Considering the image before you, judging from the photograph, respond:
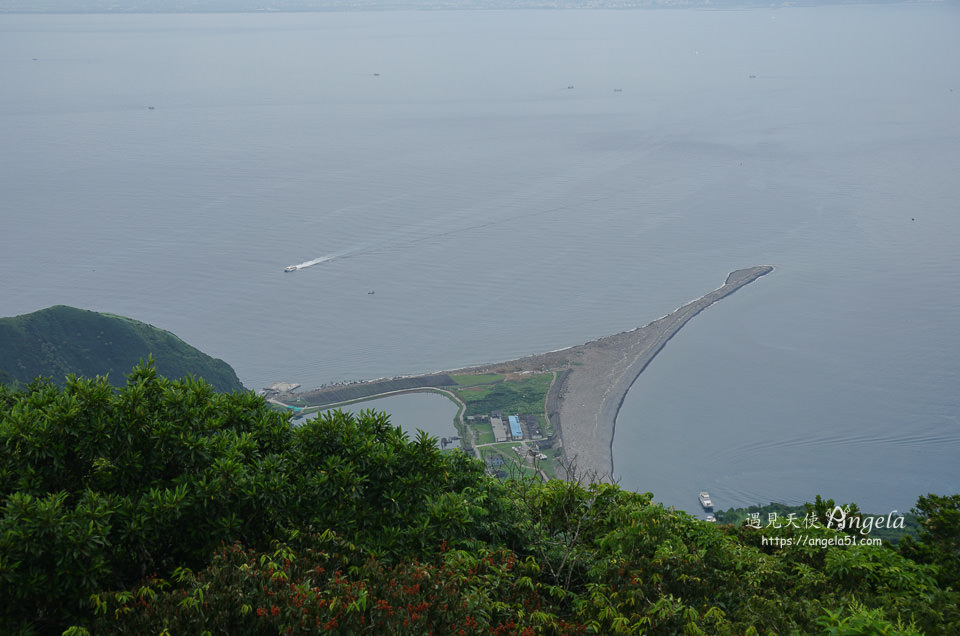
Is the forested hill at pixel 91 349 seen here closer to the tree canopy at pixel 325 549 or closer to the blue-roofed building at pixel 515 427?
the blue-roofed building at pixel 515 427

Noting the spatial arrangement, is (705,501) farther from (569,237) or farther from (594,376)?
(569,237)

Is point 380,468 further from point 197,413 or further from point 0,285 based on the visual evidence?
point 0,285

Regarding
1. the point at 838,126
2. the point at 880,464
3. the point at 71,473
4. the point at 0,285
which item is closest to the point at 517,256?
the point at 880,464

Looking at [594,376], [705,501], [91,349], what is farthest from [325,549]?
[91,349]

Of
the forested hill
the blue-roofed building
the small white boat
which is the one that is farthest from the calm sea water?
the blue-roofed building

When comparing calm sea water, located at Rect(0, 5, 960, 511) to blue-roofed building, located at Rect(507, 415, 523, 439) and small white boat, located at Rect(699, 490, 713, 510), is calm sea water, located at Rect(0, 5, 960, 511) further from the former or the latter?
blue-roofed building, located at Rect(507, 415, 523, 439)

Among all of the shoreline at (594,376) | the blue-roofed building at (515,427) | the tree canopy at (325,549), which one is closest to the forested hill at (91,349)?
the shoreline at (594,376)
